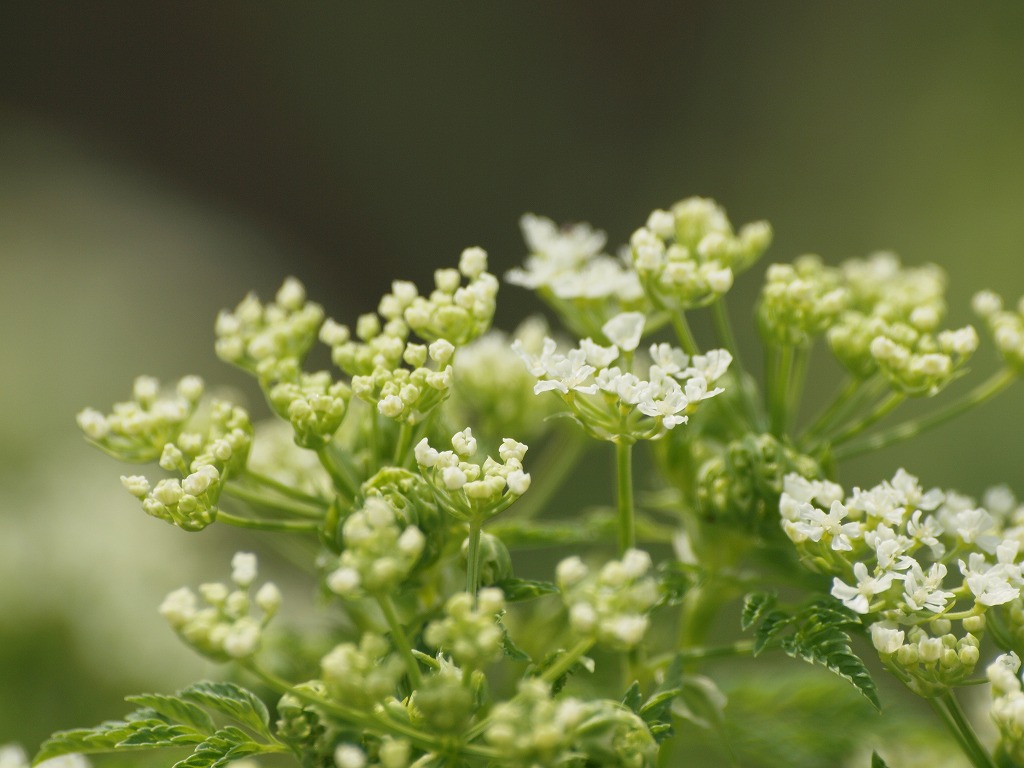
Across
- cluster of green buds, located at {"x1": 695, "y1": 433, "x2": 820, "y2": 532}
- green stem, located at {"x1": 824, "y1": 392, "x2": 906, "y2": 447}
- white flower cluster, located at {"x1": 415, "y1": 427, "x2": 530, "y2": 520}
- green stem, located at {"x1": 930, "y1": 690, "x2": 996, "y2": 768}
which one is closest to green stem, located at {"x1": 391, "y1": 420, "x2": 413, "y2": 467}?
white flower cluster, located at {"x1": 415, "y1": 427, "x2": 530, "y2": 520}

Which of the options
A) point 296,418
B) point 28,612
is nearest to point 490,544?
point 296,418

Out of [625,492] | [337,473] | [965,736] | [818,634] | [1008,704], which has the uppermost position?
[337,473]

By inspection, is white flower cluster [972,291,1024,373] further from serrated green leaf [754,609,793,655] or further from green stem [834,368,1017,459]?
serrated green leaf [754,609,793,655]

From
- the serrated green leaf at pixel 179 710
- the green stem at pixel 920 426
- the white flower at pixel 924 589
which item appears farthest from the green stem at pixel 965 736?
the serrated green leaf at pixel 179 710

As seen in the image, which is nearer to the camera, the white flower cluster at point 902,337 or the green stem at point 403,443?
the green stem at point 403,443

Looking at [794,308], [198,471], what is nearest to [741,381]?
[794,308]

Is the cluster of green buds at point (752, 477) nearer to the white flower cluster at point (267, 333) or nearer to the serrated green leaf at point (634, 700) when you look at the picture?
the serrated green leaf at point (634, 700)

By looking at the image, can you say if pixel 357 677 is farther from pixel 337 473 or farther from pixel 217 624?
pixel 337 473
